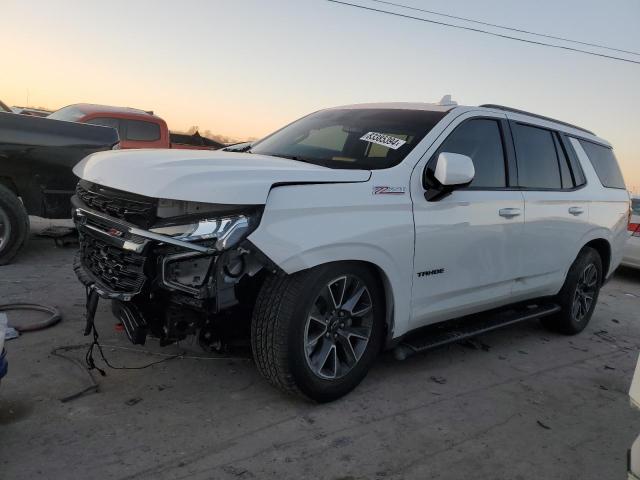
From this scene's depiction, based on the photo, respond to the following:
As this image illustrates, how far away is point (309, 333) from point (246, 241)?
2.48ft

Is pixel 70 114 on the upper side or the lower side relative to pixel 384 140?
lower

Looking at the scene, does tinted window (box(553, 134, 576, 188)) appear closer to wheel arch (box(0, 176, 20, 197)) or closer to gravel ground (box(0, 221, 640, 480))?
gravel ground (box(0, 221, 640, 480))

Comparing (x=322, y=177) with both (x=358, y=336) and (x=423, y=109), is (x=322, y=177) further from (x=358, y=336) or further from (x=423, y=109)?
(x=423, y=109)

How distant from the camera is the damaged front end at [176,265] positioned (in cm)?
274

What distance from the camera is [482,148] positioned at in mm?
4070

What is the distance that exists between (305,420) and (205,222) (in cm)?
125

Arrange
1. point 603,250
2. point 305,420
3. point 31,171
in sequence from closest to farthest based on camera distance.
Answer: point 305,420, point 603,250, point 31,171

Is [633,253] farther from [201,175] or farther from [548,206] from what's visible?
[201,175]

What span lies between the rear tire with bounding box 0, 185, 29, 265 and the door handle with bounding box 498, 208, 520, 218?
472cm

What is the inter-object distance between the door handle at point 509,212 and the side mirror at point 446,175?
2.14ft

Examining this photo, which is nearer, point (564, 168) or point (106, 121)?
point (564, 168)

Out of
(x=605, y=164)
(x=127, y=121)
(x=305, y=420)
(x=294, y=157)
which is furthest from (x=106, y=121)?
(x=305, y=420)

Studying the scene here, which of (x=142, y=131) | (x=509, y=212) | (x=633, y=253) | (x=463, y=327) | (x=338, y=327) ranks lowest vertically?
(x=633, y=253)

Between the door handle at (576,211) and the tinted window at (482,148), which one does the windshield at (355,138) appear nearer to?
the tinted window at (482,148)
